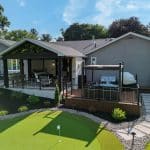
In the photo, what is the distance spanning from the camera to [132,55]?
73.0 feet

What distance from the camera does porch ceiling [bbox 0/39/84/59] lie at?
19245 mm

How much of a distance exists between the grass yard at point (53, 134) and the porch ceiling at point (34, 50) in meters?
6.09

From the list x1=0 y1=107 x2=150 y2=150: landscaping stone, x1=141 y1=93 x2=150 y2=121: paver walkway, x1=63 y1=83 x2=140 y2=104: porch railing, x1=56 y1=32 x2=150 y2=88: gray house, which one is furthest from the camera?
x1=56 y1=32 x2=150 y2=88: gray house

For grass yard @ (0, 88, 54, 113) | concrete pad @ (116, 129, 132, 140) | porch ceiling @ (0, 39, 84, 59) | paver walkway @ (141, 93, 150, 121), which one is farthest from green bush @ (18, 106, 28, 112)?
paver walkway @ (141, 93, 150, 121)

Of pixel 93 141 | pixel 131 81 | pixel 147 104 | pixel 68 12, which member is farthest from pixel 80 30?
pixel 93 141

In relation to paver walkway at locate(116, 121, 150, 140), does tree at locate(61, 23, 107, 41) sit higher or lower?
higher

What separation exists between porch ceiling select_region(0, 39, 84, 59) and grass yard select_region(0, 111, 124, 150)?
6086 millimetres

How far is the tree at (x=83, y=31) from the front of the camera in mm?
61469

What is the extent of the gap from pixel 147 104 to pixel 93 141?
7.53 m

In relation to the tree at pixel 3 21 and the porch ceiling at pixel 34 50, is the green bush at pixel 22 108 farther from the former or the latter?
the tree at pixel 3 21

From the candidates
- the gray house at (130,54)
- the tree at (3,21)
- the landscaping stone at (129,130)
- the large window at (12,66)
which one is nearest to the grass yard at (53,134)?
the landscaping stone at (129,130)

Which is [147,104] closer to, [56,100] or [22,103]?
[56,100]

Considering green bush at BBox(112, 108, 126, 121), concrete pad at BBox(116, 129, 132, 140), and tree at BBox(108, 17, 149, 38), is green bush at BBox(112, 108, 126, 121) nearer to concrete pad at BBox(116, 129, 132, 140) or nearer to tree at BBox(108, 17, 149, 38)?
concrete pad at BBox(116, 129, 132, 140)

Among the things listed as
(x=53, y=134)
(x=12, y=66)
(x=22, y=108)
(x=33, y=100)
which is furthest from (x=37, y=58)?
(x=12, y=66)
